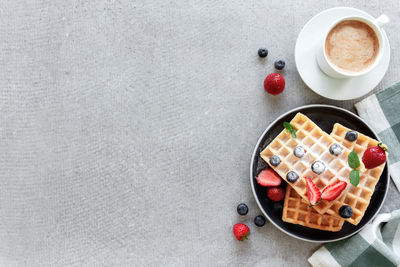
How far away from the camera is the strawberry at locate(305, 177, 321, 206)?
1374 millimetres

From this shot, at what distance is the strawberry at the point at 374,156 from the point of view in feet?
4.60

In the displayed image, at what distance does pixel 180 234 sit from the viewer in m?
1.64

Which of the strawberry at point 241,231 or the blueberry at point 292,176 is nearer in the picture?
the blueberry at point 292,176

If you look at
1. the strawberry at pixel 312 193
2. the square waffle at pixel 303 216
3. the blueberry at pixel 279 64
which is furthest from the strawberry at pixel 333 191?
the blueberry at pixel 279 64

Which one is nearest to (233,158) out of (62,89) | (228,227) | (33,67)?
(228,227)

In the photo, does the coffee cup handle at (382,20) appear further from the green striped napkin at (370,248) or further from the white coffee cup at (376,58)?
the green striped napkin at (370,248)

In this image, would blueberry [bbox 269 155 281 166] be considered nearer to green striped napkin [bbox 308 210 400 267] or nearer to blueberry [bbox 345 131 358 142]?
blueberry [bbox 345 131 358 142]

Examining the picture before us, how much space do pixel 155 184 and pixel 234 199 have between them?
0.33 m

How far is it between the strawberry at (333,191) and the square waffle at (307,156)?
0.09 feet

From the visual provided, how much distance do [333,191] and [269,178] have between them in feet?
0.80

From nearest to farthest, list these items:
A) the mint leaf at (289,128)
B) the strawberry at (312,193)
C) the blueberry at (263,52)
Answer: the strawberry at (312,193) → the mint leaf at (289,128) → the blueberry at (263,52)

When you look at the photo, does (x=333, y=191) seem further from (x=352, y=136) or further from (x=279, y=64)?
(x=279, y=64)

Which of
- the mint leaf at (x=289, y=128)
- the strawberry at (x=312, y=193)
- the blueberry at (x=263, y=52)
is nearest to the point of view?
the strawberry at (x=312, y=193)

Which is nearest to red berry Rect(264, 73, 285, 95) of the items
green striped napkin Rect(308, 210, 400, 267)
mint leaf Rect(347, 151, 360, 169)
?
mint leaf Rect(347, 151, 360, 169)
